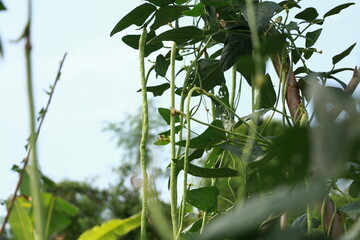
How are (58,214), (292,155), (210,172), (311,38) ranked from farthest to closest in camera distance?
1. (311,38)
2. (210,172)
3. (58,214)
4. (292,155)

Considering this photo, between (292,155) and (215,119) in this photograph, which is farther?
(215,119)

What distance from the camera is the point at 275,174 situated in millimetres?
144

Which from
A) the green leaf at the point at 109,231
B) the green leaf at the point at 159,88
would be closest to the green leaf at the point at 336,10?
the green leaf at the point at 159,88

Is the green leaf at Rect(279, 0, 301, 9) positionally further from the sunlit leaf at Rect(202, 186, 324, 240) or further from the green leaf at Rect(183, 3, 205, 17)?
the sunlit leaf at Rect(202, 186, 324, 240)

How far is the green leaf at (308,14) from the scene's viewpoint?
0.89 metres

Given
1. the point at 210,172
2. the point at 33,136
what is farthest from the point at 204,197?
the point at 33,136

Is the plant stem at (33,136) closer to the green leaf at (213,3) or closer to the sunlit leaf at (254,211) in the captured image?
the sunlit leaf at (254,211)

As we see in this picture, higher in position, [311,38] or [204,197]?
[311,38]

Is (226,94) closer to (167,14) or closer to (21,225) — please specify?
(167,14)

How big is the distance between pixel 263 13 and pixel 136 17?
0.20 meters

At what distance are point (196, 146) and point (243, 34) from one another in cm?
18

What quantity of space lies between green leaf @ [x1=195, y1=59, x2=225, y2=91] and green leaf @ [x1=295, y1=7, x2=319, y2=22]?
0.49 ft

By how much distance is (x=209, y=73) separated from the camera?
87 cm

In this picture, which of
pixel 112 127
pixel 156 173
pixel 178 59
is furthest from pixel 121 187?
pixel 156 173
